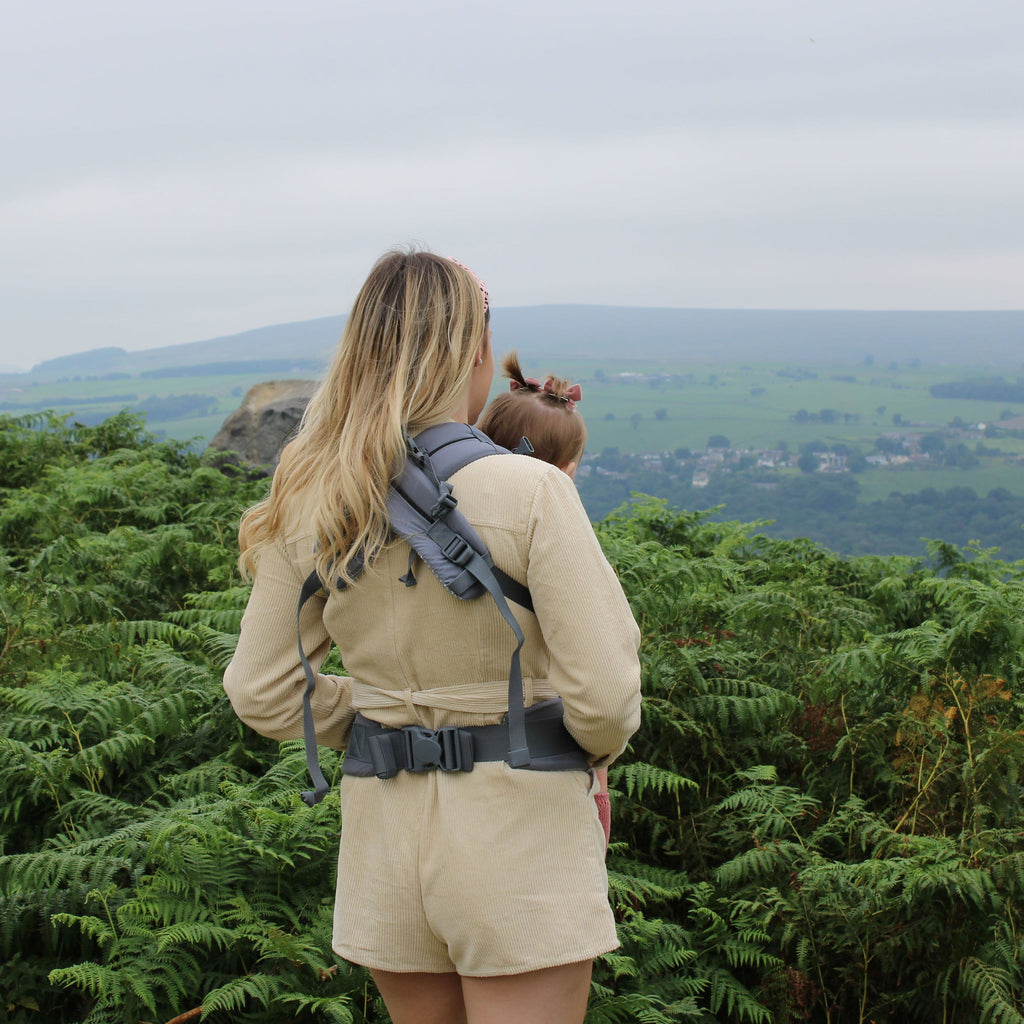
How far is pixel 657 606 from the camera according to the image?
4738mm

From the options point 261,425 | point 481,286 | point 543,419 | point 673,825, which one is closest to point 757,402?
point 261,425

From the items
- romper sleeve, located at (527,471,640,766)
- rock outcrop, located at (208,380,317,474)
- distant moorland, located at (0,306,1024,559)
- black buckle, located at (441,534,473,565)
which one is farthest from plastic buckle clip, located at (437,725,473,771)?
rock outcrop, located at (208,380,317,474)

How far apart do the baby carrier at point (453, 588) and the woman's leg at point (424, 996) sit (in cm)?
47

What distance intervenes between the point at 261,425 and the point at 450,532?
42.2 ft

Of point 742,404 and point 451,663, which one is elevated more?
point 451,663

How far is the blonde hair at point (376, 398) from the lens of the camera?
6.07ft

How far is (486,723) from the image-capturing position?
1872 millimetres

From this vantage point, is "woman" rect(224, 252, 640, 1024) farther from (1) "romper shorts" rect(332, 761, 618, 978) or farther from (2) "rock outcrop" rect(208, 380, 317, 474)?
(2) "rock outcrop" rect(208, 380, 317, 474)

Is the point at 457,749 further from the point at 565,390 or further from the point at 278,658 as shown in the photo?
the point at 565,390

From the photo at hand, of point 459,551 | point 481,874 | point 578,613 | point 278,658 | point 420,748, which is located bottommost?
point 481,874

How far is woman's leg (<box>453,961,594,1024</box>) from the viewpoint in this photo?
5.99 ft

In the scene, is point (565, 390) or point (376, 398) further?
point (565, 390)

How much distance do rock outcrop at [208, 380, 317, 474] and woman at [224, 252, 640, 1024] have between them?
1147 centimetres

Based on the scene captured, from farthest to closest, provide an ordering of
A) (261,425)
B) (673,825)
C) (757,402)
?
(757,402), (261,425), (673,825)
